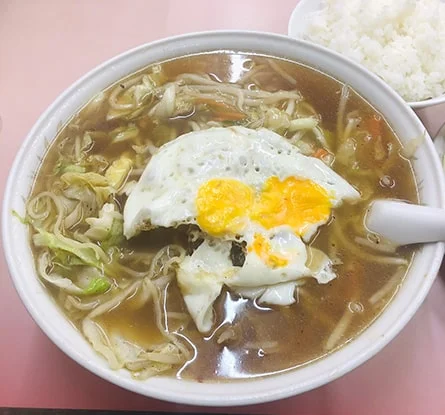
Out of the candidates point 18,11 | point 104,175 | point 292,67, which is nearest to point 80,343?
point 104,175

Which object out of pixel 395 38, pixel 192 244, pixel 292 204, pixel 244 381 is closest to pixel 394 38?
pixel 395 38

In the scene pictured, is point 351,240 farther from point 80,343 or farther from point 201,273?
point 80,343

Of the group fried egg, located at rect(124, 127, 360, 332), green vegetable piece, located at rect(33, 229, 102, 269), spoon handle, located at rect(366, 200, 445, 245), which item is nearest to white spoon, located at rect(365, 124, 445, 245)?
spoon handle, located at rect(366, 200, 445, 245)

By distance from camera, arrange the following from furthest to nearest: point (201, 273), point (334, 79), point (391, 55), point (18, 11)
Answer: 1. point (18, 11)
2. point (391, 55)
3. point (334, 79)
4. point (201, 273)

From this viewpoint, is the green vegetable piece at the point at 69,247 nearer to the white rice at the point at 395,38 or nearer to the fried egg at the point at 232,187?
the fried egg at the point at 232,187

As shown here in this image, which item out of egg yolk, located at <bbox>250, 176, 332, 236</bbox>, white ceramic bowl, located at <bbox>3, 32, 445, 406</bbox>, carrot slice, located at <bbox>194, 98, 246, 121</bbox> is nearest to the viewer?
white ceramic bowl, located at <bbox>3, 32, 445, 406</bbox>

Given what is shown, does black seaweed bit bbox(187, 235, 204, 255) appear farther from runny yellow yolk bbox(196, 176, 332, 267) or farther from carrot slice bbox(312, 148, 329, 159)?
carrot slice bbox(312, 148, 329, 159)

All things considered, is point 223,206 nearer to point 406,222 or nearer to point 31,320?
point 406,222
